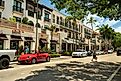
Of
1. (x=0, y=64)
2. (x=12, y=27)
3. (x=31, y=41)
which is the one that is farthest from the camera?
(x=31, y=41)

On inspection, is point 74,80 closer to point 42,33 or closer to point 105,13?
point 105,13

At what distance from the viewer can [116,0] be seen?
1684 centimetres

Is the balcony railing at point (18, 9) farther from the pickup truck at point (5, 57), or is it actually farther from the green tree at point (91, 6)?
the pickup truck at point (5, 57)

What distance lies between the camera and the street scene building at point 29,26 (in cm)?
3566

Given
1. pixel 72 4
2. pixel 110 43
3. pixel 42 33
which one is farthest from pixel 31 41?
pixel 110 43

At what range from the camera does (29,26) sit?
41.4 meters

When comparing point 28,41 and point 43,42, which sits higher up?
point 43,42

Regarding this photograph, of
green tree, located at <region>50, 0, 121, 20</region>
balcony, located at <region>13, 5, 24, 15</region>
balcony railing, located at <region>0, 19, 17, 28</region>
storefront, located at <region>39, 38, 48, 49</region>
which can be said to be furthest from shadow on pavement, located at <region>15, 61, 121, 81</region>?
storefront, located at <region>39, 38, 48, 49</region>

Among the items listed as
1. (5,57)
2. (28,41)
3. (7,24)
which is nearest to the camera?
(5,57)

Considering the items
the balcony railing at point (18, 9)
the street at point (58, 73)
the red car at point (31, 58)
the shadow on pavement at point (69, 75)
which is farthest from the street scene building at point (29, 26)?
the shadow on pavement at point (69, 75)

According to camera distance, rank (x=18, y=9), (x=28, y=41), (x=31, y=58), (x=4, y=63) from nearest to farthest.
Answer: (x=4, y=63) < (x=31, y=58) < (x=28, y=41) < (x=18, y=9)

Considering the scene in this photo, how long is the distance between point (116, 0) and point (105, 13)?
9.34 meters

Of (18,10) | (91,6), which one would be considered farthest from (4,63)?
(18,10)

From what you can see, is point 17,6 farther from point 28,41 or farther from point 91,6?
point 91,6
